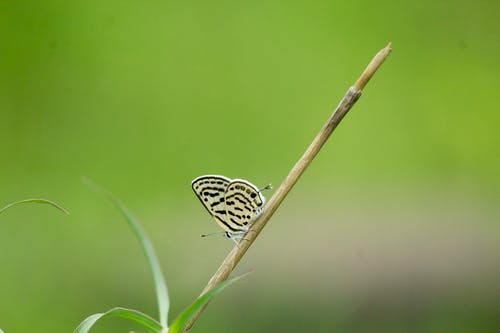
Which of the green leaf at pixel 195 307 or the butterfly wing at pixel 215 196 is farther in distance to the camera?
the butterfly wing at pixel 215 196

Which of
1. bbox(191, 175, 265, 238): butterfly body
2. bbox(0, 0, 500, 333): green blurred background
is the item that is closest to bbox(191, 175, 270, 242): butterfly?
bbox(191, 175, 265, 238): butterfly body

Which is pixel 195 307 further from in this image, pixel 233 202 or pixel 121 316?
pixel 233 202

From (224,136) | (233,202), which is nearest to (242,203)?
(233,202)

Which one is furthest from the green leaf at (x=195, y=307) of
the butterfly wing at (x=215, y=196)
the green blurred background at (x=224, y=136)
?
the green blurred background at (x=224, y=136)

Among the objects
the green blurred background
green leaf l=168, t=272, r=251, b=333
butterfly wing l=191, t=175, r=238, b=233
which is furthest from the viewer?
the green blurred background

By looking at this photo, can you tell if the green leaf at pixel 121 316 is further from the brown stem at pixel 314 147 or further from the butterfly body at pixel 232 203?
the butterfly body at pixel 232 203

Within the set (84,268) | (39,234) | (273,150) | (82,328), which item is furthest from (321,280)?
(82,328)

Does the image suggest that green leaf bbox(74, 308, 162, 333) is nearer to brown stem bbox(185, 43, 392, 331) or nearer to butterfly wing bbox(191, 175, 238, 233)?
brown stem bbox(185, 43, 392, 331)

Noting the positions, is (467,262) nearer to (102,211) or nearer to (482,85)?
(482,85)

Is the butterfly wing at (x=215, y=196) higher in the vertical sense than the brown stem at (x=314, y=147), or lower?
lower
